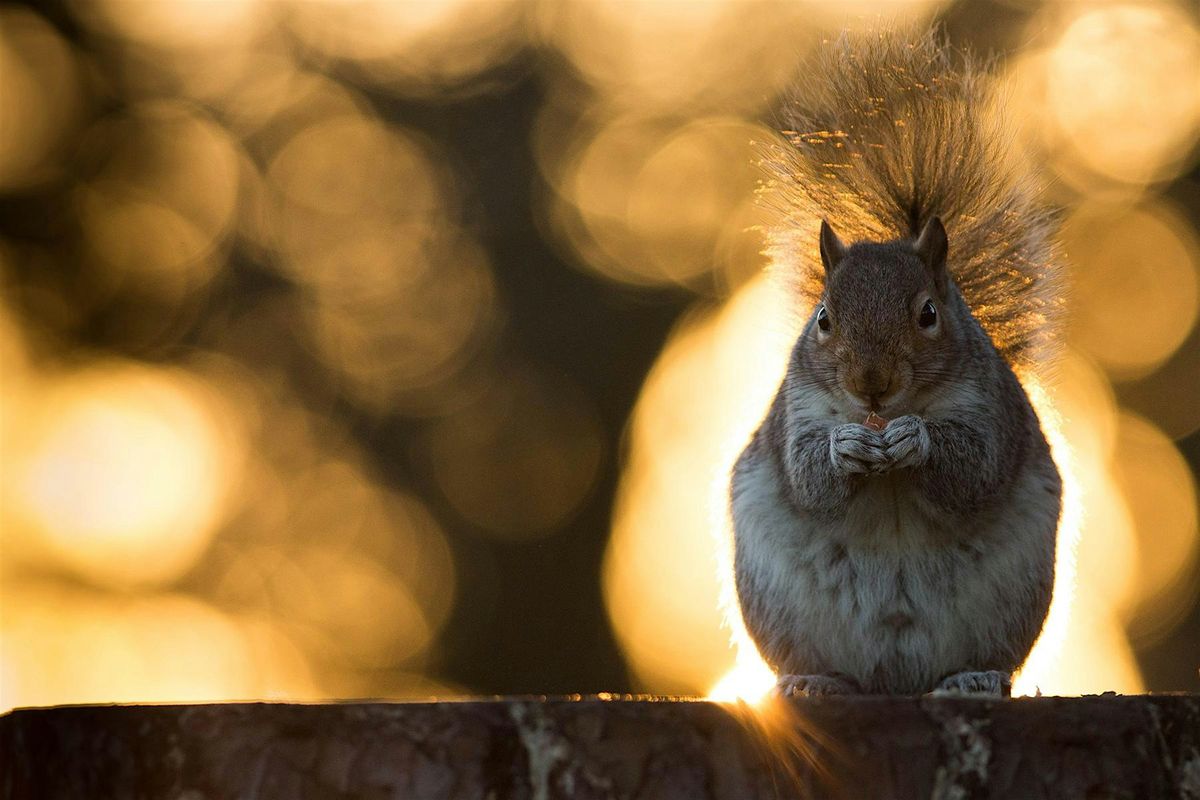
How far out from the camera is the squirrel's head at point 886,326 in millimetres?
Answer: 3643

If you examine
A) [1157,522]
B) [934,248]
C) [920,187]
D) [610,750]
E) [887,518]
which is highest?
[1157,522]

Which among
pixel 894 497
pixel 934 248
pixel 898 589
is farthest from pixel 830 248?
pixel 898 589

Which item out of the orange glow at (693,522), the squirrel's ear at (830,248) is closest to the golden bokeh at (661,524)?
the orange glow at (693,522)

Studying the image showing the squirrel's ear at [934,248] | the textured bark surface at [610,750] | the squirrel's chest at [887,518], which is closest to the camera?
the textured bark surface at [610,750]

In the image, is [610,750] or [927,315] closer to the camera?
[610,750]

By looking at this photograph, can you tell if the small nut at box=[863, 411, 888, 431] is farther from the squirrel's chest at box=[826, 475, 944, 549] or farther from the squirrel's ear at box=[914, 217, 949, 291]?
the squirrel's ear at box=[914, 217, 949, 291]

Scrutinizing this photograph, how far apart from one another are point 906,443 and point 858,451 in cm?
10

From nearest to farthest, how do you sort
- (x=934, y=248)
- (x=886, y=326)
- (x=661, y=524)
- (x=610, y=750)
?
1. (x=610, y=750)
2. (x=886, y=326)
3. (x=934, y=248)
4. (x=661, y=524)

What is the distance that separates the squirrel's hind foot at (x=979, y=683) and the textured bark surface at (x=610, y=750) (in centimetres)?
96

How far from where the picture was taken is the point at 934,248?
395cm

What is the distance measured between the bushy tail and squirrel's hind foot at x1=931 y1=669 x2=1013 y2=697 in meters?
1.21

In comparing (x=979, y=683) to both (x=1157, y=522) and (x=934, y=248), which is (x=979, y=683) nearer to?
(x=934, y=248)

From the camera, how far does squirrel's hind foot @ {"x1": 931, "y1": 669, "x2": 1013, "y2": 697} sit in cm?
343

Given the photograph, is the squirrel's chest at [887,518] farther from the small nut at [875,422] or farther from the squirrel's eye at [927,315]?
the squirrel's eye at [927,315]
